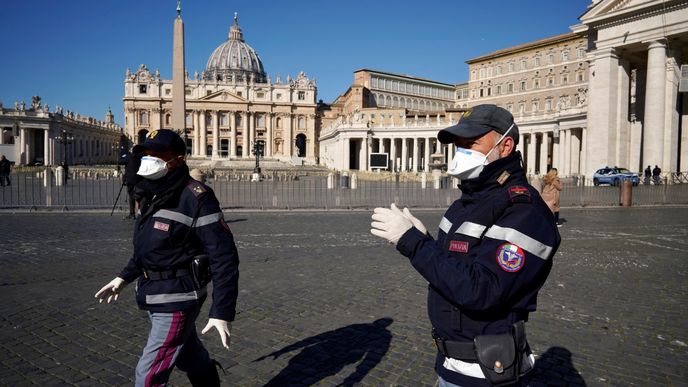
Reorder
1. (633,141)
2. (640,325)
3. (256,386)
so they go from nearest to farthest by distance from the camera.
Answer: (256,386) < (640,325) < (633,141)

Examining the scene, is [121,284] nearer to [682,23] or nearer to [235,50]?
[682,23]

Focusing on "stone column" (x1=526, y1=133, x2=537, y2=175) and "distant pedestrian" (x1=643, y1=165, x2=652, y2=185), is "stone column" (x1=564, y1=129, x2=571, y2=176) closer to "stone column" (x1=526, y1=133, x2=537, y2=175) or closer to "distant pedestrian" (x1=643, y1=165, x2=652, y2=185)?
"stone column" (x1=526, y1=133, x2=537, y2=175)

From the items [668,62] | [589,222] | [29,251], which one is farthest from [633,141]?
[29,251]

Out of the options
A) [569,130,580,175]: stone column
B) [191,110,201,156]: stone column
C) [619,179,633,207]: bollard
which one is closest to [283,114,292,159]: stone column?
[191,110,201,156]: stone column

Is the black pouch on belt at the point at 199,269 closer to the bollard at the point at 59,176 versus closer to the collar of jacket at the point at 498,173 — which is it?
the collar of jacket at the point at 498,173

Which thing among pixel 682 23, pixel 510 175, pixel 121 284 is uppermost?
pixel 682 23

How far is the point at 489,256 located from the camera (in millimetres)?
1764

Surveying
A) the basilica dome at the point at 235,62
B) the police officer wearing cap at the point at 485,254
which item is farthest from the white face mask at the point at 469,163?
the basilica dome at the point at 235,62

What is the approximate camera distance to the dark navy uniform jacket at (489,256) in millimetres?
1730

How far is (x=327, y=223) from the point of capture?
1293 centimetres

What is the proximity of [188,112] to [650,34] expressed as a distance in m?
79.1

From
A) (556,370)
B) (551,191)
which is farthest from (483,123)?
(551,191)

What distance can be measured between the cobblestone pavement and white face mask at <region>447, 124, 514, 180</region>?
218 cm

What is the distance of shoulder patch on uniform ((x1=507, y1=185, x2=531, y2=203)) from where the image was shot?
1.80 meters
